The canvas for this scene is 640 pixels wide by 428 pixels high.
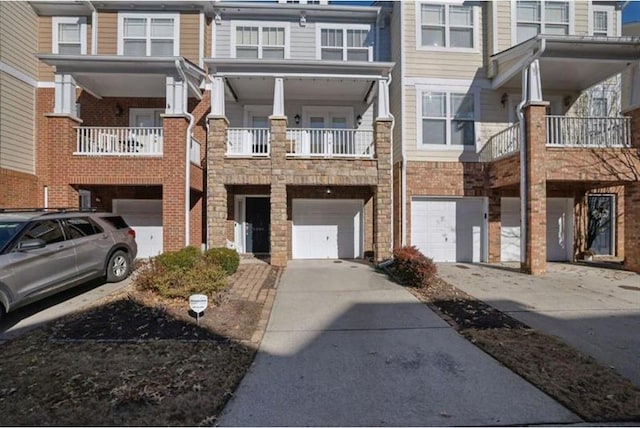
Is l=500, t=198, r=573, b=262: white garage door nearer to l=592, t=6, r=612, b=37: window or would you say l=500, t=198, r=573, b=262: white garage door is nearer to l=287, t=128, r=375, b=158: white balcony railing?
l=287, t=128, r=375, b=158: white balcony railing

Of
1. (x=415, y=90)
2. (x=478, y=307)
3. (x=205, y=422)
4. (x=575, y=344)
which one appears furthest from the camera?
(x=415, y=90)

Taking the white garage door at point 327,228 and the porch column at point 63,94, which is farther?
the white garage door at point 327,228

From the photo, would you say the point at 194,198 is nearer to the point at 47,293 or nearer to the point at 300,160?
the point at 300,160

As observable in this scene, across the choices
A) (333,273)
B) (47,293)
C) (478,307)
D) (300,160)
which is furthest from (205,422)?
(300,160)

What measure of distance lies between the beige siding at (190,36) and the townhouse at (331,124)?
0.05m

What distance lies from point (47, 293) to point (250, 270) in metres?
4.40

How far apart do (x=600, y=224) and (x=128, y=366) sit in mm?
15313

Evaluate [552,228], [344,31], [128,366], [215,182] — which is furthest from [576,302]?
[344,31]

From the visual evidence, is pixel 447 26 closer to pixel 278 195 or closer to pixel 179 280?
pixel 278 195

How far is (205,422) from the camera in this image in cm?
254

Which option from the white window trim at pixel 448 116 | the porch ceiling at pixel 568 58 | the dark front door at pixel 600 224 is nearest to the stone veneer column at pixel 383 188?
the white window trim at pixel 448 116

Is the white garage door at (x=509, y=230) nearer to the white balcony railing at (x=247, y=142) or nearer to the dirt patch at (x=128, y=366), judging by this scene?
the white balcony railing at (x=247, y=142)

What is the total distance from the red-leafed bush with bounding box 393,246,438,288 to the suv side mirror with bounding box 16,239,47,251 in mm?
7111

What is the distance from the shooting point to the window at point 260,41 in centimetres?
1149
